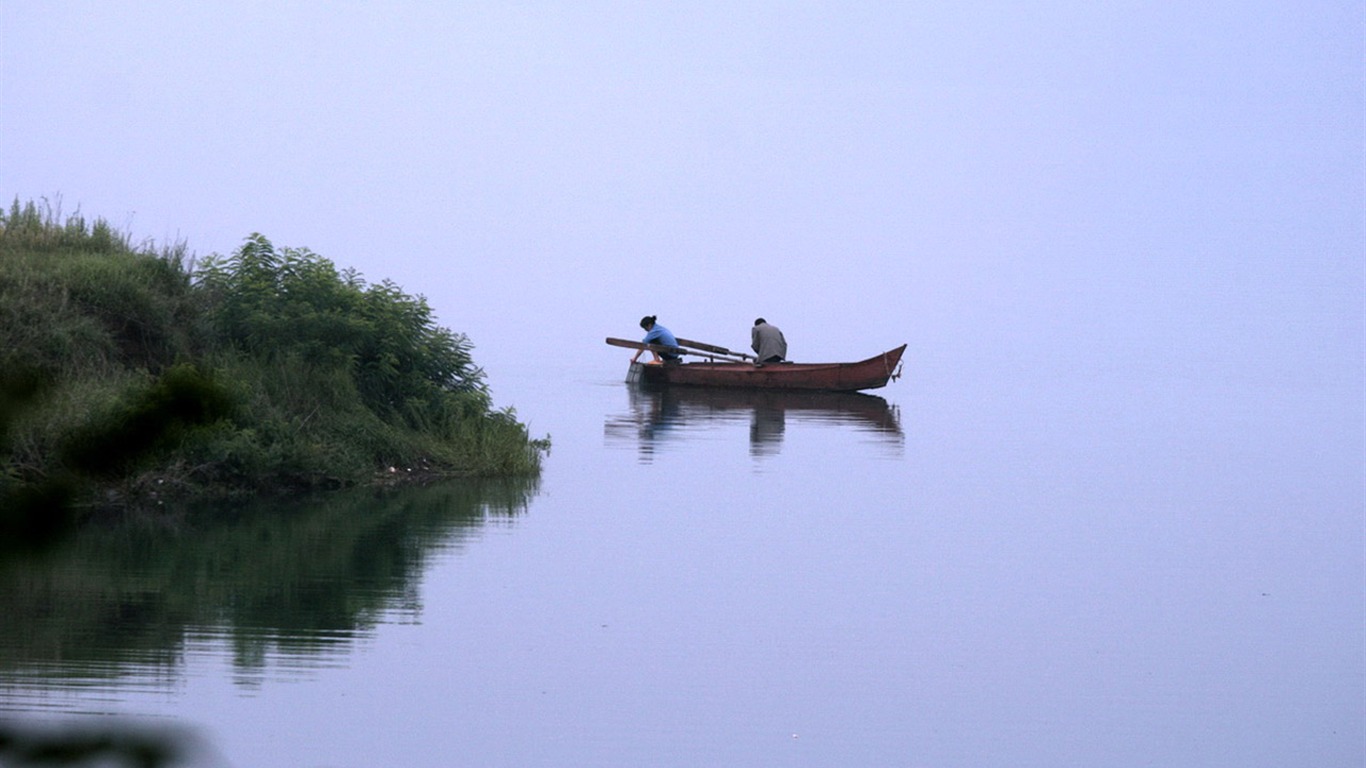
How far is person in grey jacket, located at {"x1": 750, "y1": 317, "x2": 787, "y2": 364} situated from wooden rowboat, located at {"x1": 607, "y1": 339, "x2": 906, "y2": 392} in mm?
297

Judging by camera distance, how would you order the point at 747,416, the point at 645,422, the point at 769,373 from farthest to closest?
the point at 769,373 → the point at 747,416 → the point at 645,422

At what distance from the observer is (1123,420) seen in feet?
124

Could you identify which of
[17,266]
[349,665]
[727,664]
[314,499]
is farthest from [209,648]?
[17,266]

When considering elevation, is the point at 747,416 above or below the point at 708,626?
above

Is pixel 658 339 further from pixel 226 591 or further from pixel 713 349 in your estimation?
pixel 226 591

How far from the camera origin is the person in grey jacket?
129ft

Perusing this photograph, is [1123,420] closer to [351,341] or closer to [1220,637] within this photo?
[351,341]

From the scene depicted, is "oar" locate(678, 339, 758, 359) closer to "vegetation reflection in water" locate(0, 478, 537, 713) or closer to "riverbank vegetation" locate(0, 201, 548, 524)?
"riverbank vegetation" locate(0, 201, 548, 524)

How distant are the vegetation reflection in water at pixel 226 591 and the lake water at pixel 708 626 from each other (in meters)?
0.04

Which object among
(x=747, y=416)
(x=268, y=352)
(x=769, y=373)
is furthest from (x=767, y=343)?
(x=268, y=352)

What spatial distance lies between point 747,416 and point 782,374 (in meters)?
5.57

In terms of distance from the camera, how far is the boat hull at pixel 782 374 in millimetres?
39031

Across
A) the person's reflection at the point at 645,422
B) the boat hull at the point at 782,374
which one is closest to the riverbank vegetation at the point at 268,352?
the person's reflection at the point at 645,422

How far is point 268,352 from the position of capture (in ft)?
60.2
